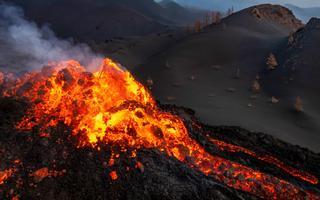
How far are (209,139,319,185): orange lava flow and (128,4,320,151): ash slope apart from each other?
4490 mm

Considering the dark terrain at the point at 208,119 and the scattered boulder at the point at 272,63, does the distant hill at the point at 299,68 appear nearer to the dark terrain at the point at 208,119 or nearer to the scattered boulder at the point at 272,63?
the dark terrain at the point at 208,119

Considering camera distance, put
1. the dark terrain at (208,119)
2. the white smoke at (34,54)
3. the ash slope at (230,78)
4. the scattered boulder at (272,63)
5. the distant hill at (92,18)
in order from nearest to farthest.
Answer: the dark terrain at (208,119)
the white smoke at (34,54)
the ash slope at (230,78)
the scattered boulder at (272,63)
the distant hill at (92,18)

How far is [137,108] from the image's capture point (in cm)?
946

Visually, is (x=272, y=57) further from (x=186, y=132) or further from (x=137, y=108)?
(x=137, y=108)

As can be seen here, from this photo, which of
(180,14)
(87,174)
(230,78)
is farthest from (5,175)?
(180,14)

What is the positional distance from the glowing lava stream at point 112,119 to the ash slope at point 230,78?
7.43m

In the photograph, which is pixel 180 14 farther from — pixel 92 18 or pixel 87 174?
pixel 87 174

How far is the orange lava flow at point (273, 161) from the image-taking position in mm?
10953

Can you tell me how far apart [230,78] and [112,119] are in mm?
18891

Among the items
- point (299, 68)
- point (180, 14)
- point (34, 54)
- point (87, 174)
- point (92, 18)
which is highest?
point (180, 14)

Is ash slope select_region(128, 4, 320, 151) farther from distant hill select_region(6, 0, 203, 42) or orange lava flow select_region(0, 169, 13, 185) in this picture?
distant hill select_region(6, 0, 203, 42)

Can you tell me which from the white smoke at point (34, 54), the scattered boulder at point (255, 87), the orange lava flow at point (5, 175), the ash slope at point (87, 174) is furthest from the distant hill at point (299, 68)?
the orange lava flow at point (5, 175)

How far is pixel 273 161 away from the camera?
464 inches

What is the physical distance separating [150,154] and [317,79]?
19589mm
